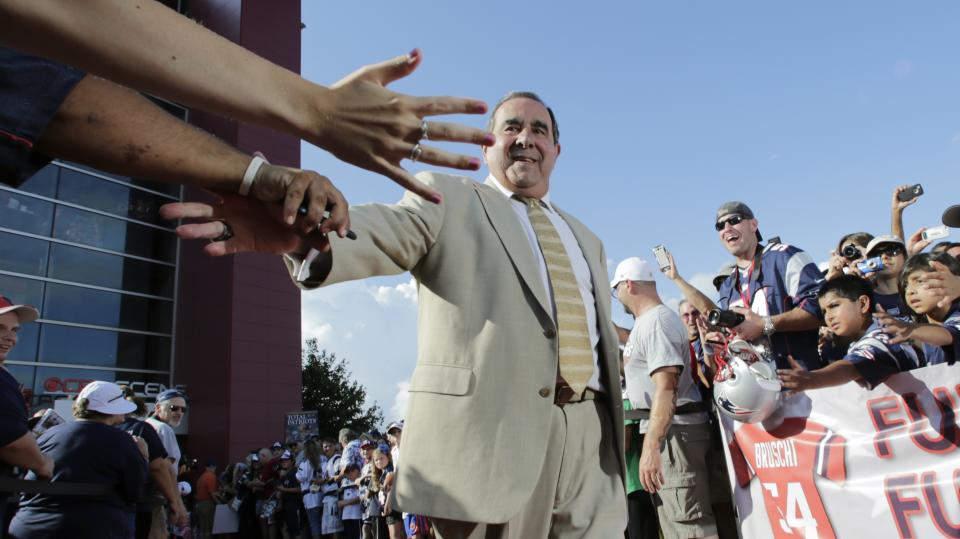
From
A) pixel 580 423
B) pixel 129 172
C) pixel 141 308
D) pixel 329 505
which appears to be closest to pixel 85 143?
pixel 129 172

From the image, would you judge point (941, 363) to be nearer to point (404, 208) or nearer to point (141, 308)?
point (404, 208)

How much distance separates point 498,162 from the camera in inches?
106

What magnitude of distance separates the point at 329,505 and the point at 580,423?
10.0 metres

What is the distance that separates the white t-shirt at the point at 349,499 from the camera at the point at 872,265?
8.44 meters

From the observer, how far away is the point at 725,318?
3805mm

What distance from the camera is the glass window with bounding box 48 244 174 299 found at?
22.6m

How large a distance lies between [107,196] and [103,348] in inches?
223

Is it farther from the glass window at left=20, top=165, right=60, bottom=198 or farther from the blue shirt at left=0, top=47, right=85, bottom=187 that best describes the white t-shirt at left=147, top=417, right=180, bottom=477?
the glass window at left=20, top=165, right=60, bottom=198

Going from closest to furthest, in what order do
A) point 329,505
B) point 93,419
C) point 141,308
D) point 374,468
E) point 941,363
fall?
point 941,363 → point 93,419 → point 374,468 → point 329,505 → point 141,308

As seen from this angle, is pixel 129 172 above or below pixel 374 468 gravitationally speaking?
above

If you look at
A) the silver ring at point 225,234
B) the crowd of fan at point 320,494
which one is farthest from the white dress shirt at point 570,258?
the crowd of fan at point 320,494

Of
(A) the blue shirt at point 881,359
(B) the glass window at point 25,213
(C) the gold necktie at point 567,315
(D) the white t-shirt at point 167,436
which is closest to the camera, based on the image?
(C) the gold necktie at point 567,315

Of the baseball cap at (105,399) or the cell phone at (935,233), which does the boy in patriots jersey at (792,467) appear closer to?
the cell phone at (935,233)

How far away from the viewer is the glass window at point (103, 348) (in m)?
21.9
